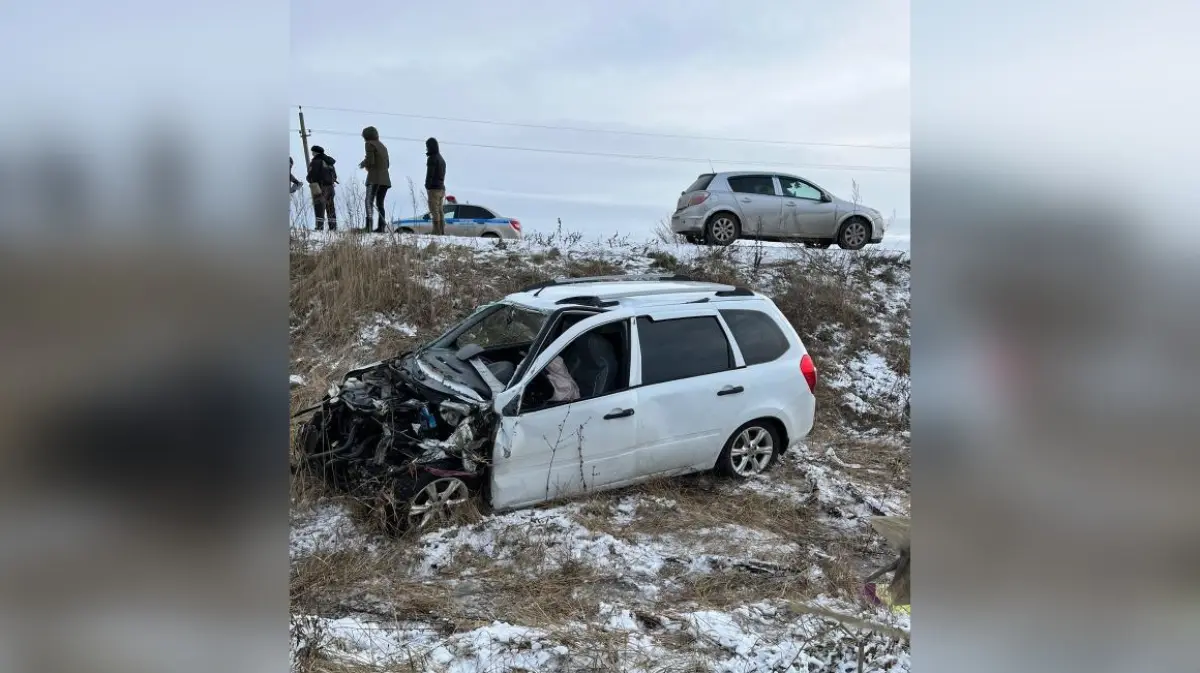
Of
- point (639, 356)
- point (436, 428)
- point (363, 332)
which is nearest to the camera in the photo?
point (436, 428)

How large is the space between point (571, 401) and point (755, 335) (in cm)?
165

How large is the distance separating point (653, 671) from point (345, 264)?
24.2 feet

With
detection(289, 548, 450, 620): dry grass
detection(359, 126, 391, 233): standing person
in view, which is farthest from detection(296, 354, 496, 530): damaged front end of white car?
detection(359, 126, 391, 233): standing person

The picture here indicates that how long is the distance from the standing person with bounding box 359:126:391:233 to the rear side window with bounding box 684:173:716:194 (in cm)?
468

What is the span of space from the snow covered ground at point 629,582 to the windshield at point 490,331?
4.71 feet

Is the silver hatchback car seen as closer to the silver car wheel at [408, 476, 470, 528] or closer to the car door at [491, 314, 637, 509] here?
the car door at [491, 314, 637, 509]

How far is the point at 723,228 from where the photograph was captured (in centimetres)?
1038

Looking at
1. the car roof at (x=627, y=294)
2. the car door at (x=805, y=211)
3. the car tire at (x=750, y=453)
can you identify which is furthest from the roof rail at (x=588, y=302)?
the car door at (x=805, y=211)

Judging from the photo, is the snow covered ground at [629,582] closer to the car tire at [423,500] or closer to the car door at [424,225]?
the car tire at [423,500]

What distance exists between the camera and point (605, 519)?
4.38m
